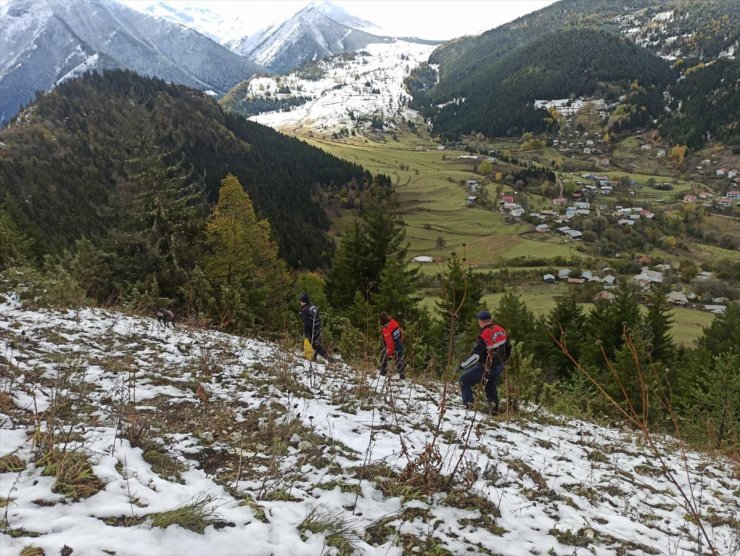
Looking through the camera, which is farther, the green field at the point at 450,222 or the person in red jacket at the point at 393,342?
the green field at the point at 450,222

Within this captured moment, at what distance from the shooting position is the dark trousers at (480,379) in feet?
25.6

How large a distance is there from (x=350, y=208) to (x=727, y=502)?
128808 millimetres

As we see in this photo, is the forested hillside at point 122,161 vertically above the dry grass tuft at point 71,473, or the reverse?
the forested hillside at point 122,161

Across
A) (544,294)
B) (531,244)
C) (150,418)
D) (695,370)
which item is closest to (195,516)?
(150,418)

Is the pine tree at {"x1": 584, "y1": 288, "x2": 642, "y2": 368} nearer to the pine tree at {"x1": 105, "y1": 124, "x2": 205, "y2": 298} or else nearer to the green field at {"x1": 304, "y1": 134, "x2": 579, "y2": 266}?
the pine tree at {"x1": 105, "y1": 124, "x2": 205, "y2": 298}

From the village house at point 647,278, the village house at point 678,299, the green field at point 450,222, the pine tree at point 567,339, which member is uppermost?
the green field at point 450,222

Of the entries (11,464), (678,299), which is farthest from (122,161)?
(678,299)

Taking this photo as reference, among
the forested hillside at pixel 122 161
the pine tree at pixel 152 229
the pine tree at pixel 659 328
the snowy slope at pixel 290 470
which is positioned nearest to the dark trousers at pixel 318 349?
the snowy slope at pixel 290 470

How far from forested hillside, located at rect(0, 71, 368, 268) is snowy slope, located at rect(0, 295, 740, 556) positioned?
92.7 feet

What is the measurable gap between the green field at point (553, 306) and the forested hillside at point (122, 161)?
93.4 ft

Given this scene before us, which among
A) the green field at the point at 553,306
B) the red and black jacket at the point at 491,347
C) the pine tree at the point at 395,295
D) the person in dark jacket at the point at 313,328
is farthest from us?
the green field at the point at 553,306

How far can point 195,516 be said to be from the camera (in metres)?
3.13

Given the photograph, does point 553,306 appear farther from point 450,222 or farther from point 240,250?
point 450,222

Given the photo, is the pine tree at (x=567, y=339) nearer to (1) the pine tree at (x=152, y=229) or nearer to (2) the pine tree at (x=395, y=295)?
(2) the pine tree at (x=395, y=295)
